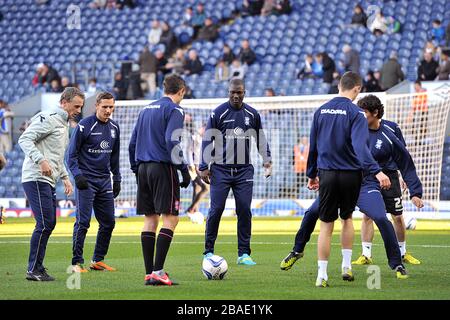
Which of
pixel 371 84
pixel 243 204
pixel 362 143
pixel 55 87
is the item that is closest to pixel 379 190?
pixel 362 143

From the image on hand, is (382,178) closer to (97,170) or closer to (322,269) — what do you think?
(322,269)

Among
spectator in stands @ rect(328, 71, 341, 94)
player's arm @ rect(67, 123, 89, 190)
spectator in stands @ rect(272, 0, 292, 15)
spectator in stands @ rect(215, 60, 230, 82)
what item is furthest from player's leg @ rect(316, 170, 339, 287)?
spectator in stands @ rect(272, 0, 292, 15)

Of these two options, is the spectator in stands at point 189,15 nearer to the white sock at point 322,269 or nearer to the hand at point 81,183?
the hand at point 81,183

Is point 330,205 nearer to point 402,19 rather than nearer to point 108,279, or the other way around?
point 108,279

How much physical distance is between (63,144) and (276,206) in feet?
47.8

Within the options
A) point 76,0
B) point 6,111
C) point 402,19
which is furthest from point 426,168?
point 76,0

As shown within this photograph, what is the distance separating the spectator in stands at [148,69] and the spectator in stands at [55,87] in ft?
9.44

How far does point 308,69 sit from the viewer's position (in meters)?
28.8

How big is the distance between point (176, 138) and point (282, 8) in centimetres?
2287

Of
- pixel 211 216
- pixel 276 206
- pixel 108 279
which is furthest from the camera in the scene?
pixel 276 206

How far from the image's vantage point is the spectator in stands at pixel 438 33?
2816cm

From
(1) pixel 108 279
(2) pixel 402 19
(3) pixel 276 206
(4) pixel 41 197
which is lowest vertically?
(3) pixel 276 206

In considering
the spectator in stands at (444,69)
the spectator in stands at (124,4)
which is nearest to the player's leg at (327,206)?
the spectator in stands at (444,69)

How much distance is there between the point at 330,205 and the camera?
9.84 metres
